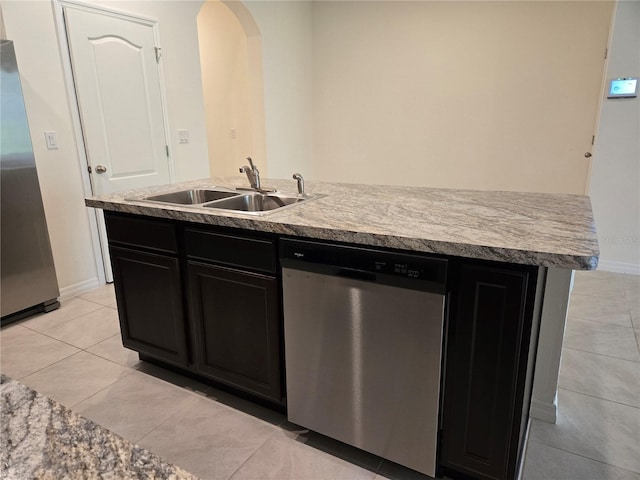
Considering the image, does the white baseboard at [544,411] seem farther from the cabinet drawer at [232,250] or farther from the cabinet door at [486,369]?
the cabinet drawer at [232,250]

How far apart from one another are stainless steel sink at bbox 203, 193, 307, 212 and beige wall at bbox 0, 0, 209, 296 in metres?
1.70

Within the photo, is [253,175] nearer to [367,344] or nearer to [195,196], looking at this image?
[195,196]

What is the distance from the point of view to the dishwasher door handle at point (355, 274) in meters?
1.40

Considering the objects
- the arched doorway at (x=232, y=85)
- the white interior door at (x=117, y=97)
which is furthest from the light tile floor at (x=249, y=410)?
the arched doorway at (x=232, y=85)

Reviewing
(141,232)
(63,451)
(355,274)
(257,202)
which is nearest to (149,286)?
(141,232)

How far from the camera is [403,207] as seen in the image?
5.80 feet

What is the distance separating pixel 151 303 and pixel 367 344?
1146 mm

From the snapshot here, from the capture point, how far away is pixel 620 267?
3684 millimetres

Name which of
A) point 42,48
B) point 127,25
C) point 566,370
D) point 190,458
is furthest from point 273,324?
point 127,25

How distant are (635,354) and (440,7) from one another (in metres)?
3.58

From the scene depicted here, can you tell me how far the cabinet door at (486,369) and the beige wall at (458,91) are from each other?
3423 millimetres

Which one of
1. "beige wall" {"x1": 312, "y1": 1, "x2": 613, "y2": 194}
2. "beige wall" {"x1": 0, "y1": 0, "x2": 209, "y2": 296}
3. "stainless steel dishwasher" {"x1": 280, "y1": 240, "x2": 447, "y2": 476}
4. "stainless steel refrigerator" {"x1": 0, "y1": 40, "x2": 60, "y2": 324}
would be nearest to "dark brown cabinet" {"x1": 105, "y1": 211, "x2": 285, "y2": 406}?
"stainless steel dishwasher" {"x1": 280, "y1": 240, "x2": 447, "y2": 476}

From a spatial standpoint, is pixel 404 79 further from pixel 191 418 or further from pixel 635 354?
pixel 191 418

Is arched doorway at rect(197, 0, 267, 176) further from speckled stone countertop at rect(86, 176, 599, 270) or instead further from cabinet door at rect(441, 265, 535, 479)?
cabinet door at rect(441, 265, 535, 479)
